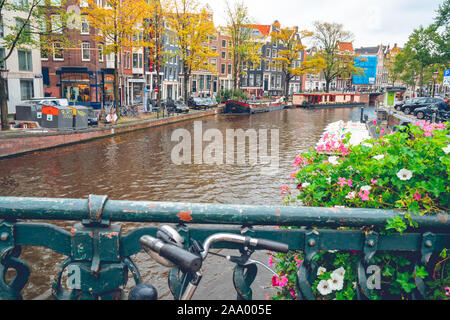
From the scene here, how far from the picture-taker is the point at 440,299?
2139mm

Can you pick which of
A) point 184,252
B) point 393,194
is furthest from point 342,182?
point 184,252

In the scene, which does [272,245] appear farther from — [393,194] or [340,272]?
[393,194]

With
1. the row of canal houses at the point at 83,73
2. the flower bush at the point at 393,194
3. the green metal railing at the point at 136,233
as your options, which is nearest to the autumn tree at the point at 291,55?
the row of canal houses at the point at 83,73

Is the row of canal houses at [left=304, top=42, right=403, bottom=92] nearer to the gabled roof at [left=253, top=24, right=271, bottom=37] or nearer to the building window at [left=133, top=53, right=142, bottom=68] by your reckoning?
the gabled roof at [left=253, top=24, right=271, bottom=37]

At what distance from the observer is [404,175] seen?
84.5 inches

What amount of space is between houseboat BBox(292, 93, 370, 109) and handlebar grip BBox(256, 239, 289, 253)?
57.0 metres

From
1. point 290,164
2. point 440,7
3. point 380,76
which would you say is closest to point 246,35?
point 440,7

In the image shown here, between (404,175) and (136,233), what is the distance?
1424 millimetres

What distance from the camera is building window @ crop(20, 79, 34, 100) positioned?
30.9 meters

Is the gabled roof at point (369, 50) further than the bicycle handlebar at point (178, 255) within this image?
Yes

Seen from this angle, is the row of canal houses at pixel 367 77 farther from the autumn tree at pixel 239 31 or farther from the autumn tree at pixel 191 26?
the autumn tree at pixel 191 26

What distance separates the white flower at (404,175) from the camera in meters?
2.13

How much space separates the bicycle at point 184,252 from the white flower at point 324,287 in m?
0.48
